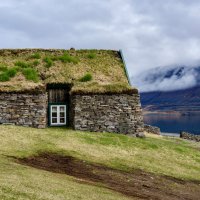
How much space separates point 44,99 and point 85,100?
13.8ft

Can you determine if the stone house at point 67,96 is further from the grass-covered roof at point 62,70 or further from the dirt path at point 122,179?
the dirt path at point 122,179

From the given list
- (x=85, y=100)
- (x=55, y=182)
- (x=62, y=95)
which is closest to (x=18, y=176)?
(x=55, y=182)

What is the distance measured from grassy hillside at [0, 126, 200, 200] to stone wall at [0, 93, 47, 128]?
1.77 m

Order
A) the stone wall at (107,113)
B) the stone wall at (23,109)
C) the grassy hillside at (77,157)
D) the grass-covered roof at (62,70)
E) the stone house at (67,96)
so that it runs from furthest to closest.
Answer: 1. the grass-covered roof at (62,70)
2. the stone wall at (107,113)
3. the stone house at (67,96)
4. the stone wall at (23,109)
5. the grassy hillside at (77,157)

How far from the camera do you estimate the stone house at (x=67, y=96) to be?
40688mm

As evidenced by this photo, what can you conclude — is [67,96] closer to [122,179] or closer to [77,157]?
[77,157]

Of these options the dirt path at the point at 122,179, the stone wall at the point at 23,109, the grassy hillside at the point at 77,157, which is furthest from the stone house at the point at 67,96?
the dirt path at the point at 122,179

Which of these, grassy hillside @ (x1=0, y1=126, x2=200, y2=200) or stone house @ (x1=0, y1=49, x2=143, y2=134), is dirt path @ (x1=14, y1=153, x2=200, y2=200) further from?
stone house @ (x1=0, y1=49, x2=143, y2=134)

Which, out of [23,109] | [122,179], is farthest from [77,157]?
[23,109]

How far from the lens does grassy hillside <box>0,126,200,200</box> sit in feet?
63.9

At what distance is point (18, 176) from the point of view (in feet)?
69.7

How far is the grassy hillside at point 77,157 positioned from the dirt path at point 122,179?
83 cm

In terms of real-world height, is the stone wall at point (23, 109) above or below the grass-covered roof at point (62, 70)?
below

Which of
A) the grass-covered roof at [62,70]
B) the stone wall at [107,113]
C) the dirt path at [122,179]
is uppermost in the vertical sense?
the grass-covered roof at [62,70]
